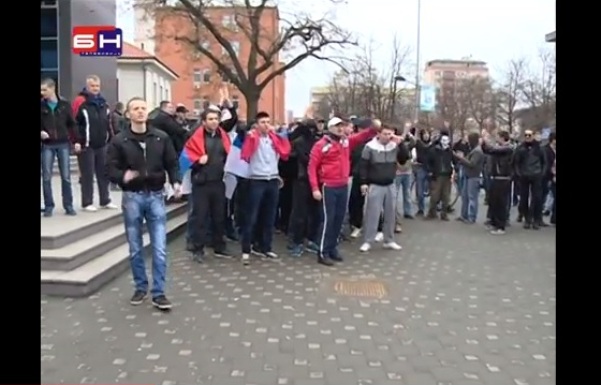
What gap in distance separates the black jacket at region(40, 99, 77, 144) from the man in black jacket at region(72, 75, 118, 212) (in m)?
0.24

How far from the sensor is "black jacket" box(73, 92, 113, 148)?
9133 millimetres

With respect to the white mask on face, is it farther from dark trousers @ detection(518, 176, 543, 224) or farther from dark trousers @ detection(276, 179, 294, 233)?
dark trousers @ detection(276, 179, 294, 233)

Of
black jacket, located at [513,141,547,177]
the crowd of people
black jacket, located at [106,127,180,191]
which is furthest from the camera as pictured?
black jacket, located at [513,141,547,177]

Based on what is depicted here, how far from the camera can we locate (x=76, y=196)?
11445 millimetres

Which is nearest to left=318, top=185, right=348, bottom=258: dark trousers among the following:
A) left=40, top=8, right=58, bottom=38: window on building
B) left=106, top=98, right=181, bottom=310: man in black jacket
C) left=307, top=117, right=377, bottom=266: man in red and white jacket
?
left=307, top=117, right=377, bottom=266: man in red and white jacket

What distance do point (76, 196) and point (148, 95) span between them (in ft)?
132

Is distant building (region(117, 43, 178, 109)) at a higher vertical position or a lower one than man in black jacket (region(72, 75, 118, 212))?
higher

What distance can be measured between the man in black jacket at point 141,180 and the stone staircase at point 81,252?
0.78m

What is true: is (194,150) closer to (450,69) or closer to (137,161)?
(137,161)

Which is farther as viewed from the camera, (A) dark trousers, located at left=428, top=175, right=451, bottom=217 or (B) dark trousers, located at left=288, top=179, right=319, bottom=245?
(A) dark trousers, located at left=428, top=175, right=451, bottom=217

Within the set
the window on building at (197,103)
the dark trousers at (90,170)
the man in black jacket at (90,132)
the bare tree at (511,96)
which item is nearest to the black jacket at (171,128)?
the man in black jacket at (90,132)

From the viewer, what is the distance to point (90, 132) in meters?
9.22

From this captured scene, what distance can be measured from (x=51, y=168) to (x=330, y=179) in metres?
3.73
